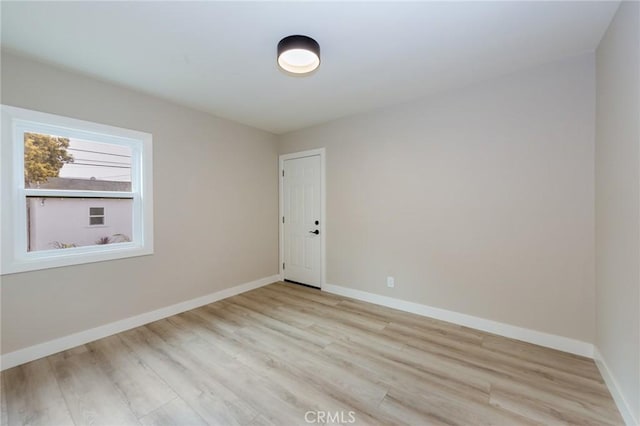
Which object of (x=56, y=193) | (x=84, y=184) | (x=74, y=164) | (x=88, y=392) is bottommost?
(x=88, y=392)

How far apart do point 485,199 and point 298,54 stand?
226 centimetres

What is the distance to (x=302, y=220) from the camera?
168 inches

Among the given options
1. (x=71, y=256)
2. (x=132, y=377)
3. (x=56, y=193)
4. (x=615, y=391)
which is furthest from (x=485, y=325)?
(x=56, y=193)

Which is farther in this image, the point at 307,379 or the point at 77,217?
the point at 77,217

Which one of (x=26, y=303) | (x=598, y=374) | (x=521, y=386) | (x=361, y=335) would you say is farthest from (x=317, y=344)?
(x=26, y=303)

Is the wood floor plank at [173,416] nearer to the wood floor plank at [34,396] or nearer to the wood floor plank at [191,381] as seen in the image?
the wood floor plank at [191,381]

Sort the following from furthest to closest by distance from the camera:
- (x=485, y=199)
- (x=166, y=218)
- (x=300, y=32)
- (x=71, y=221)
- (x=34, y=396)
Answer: (x=166, y=218) < (x=485, y=199) < (x=71, y=221) < (x=300, y=32) < (x=34, y=396)

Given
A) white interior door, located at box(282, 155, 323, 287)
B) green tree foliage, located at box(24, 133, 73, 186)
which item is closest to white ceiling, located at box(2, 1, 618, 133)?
green tree foliage, located at box(24, 133, 73, 186)

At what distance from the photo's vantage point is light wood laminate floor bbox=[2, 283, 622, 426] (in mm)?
1627

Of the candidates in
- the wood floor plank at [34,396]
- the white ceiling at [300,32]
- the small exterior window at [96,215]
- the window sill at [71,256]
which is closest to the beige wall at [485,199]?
the white ceiling at [300,32]

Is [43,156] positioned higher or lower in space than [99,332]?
higher

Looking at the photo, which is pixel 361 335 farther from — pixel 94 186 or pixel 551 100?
pixel 94 186

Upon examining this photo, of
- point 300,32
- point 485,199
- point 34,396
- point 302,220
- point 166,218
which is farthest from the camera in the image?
point 302,220

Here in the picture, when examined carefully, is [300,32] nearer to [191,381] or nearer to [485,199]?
[485,199]
